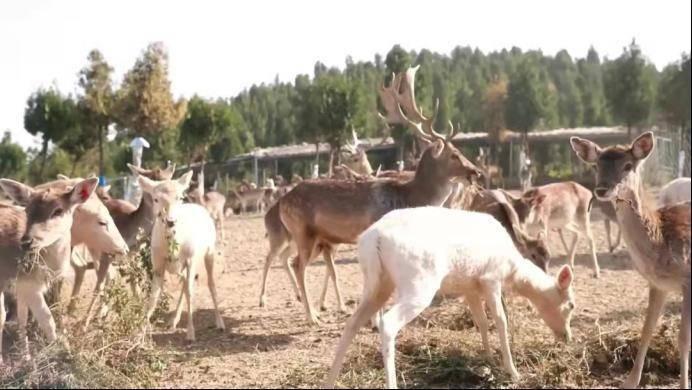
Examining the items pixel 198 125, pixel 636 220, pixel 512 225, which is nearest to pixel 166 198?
pixel 512 225

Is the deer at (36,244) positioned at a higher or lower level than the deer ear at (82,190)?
lower

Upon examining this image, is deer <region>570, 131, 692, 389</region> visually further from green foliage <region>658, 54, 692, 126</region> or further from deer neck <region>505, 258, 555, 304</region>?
green foliage <region>658, 54, 692, 126</region>

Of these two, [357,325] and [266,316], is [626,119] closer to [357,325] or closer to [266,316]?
[266,316]

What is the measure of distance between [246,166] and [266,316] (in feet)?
163

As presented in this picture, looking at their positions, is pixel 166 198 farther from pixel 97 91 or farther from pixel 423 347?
pixel 97 91

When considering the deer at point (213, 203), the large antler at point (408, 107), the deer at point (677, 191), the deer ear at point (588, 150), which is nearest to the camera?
the deer ear at point (588, 150)

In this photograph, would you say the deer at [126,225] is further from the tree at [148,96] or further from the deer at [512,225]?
the tree at [148,96]

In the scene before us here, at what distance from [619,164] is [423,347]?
91.5 inches

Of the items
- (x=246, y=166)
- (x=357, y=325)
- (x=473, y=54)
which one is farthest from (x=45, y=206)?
(x=473, y=54)

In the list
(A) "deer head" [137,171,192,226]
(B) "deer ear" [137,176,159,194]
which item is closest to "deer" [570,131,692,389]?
(A) "deer head" [137,171,192,226]

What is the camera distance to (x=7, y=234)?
7.12 meters

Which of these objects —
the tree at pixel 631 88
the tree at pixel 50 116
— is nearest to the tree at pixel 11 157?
the tree at pixel 50 116

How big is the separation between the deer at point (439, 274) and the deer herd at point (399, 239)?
1 centimetres

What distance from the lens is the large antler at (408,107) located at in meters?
9.84
